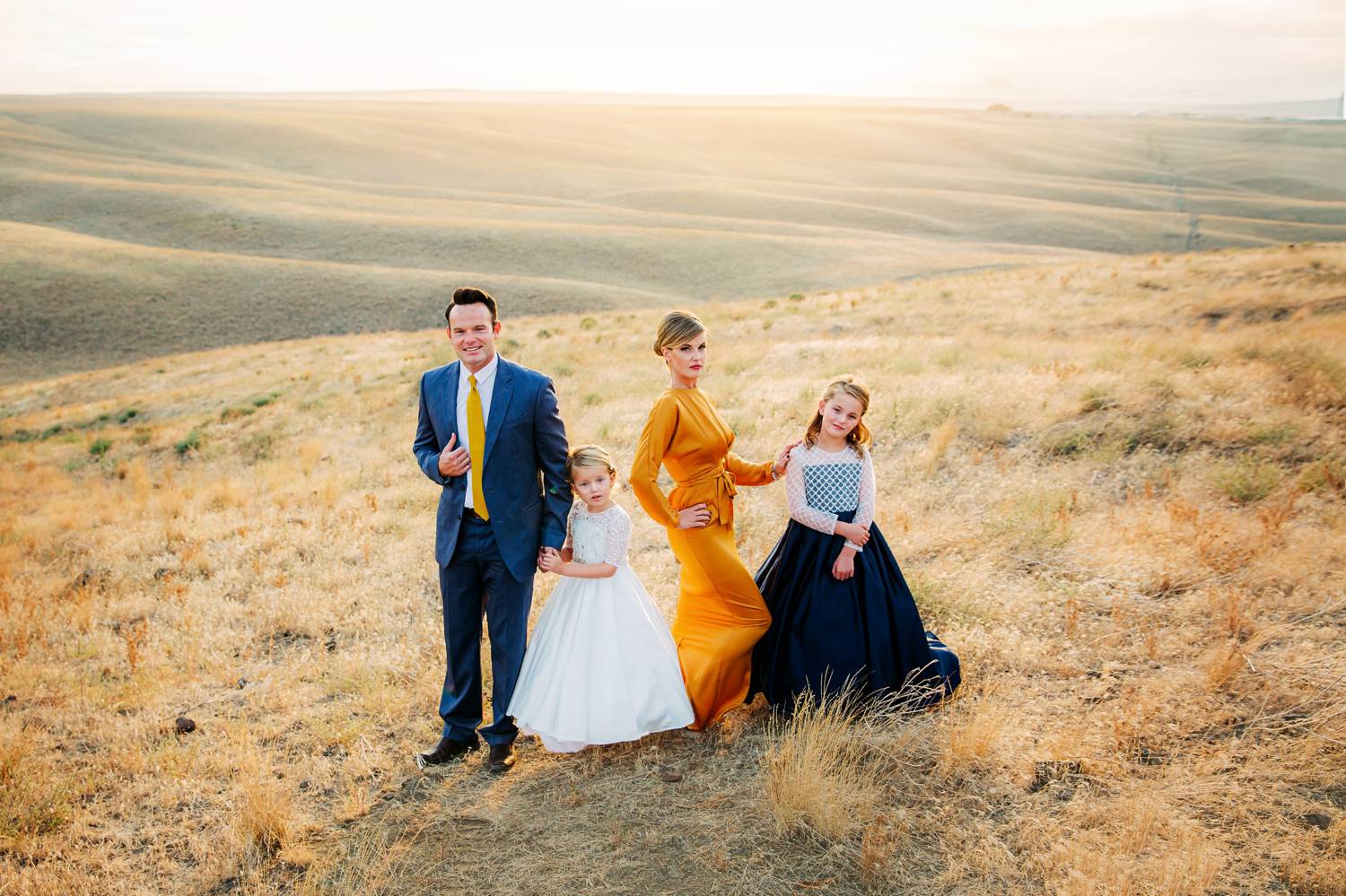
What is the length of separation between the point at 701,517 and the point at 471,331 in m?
1.74

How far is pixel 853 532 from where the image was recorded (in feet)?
16.0

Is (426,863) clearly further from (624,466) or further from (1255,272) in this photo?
(1255,272)

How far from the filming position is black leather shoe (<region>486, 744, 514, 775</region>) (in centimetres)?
490

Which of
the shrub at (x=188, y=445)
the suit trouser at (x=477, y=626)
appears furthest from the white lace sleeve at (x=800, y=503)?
the shrub at (x=188, y=445)

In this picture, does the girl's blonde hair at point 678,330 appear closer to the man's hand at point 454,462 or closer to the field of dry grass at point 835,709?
the man's hand at point 454,462

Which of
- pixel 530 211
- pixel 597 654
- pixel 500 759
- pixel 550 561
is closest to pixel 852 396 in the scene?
pixel 550 561

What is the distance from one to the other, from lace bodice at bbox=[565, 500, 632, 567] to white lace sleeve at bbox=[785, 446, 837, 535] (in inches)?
41.9

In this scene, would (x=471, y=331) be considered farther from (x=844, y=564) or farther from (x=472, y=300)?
(x=844, y=564)

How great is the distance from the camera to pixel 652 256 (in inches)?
1801

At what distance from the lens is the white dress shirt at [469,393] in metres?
4.69

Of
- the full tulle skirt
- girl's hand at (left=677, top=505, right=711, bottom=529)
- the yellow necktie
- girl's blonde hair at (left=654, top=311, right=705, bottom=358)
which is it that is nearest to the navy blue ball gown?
girl's hand at (left=677, top=505, right=711, bottom=529)

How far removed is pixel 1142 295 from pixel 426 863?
18.3 m

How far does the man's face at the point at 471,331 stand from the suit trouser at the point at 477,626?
37.7 inches

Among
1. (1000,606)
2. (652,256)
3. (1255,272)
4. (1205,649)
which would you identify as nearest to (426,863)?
(1000,606)
